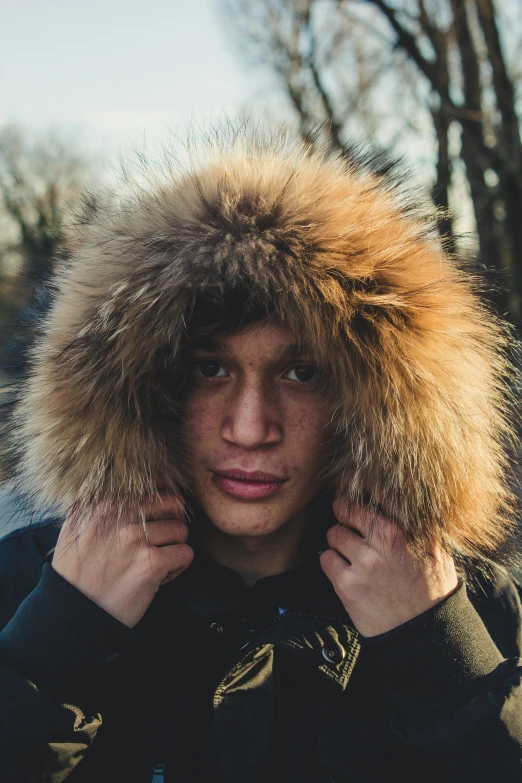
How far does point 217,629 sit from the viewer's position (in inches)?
60.3

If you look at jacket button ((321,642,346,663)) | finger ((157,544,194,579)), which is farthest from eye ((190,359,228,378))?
jacket button ((321,642,346,663))

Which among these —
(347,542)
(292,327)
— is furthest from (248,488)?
(292,327)

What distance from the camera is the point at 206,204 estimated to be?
4.73ft

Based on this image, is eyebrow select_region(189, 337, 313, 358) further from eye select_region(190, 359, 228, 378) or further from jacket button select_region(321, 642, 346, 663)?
jacket button select_region(321, 642, 346, 663)

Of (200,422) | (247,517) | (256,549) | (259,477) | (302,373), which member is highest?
(302,373)

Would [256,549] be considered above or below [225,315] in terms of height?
below

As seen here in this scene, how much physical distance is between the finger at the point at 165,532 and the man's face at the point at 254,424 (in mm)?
81

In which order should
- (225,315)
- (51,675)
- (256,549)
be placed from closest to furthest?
(51,675) → (225,315) → (256,549)

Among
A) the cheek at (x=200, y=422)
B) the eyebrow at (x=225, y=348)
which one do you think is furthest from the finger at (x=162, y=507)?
the eyebrow at (x=225, y=348)

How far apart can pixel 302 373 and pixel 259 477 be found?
Result: 27 centimetres

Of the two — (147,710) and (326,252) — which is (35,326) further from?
(147,710)

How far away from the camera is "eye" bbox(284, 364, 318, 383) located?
1.52 meters

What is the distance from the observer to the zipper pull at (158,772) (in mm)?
1374

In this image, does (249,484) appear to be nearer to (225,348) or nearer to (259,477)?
(259,477)
